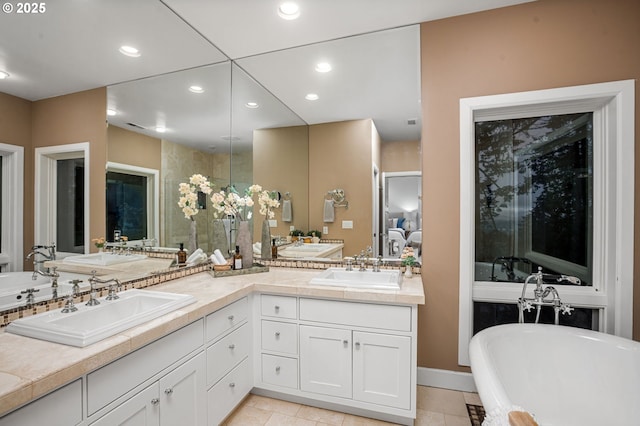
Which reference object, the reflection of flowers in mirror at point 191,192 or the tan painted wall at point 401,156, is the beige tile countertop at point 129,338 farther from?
the tan painted wall at point 401,156

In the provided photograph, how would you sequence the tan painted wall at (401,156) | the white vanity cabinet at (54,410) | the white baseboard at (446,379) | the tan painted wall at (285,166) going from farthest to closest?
the tan painted wall at (285,166) < the tan painted wall at (401,156) < the white baseboard at (446,379) < the white vanity cabinet at (54,410)

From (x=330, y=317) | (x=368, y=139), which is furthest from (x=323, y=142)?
(x=330, y=317)

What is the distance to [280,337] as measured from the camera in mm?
2127

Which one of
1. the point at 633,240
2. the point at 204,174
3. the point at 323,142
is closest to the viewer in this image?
the point at 633,240

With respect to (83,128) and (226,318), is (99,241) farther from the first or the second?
(226,318)

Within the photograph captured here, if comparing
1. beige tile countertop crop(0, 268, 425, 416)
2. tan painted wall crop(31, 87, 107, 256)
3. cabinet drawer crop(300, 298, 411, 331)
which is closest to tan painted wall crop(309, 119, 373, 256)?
beige tile countertop crop(0, 268, 425, 416)

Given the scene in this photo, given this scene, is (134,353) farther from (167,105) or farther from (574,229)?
(574,229)

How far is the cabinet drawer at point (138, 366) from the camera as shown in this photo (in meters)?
1.15

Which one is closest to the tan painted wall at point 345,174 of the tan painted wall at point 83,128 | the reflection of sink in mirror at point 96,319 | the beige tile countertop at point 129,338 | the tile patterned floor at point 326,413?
the beige tile countertop at point 129,338

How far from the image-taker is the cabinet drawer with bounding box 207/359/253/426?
1.75 metres

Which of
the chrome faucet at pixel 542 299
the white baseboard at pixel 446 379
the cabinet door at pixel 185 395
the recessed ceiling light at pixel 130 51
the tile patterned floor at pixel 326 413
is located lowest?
the tile patterned floor at pixel 326 413

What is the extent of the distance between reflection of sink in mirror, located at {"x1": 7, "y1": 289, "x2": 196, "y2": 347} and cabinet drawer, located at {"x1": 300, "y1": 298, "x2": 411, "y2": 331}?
0.77m

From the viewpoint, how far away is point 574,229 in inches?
87.3

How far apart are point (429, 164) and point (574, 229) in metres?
1.14
